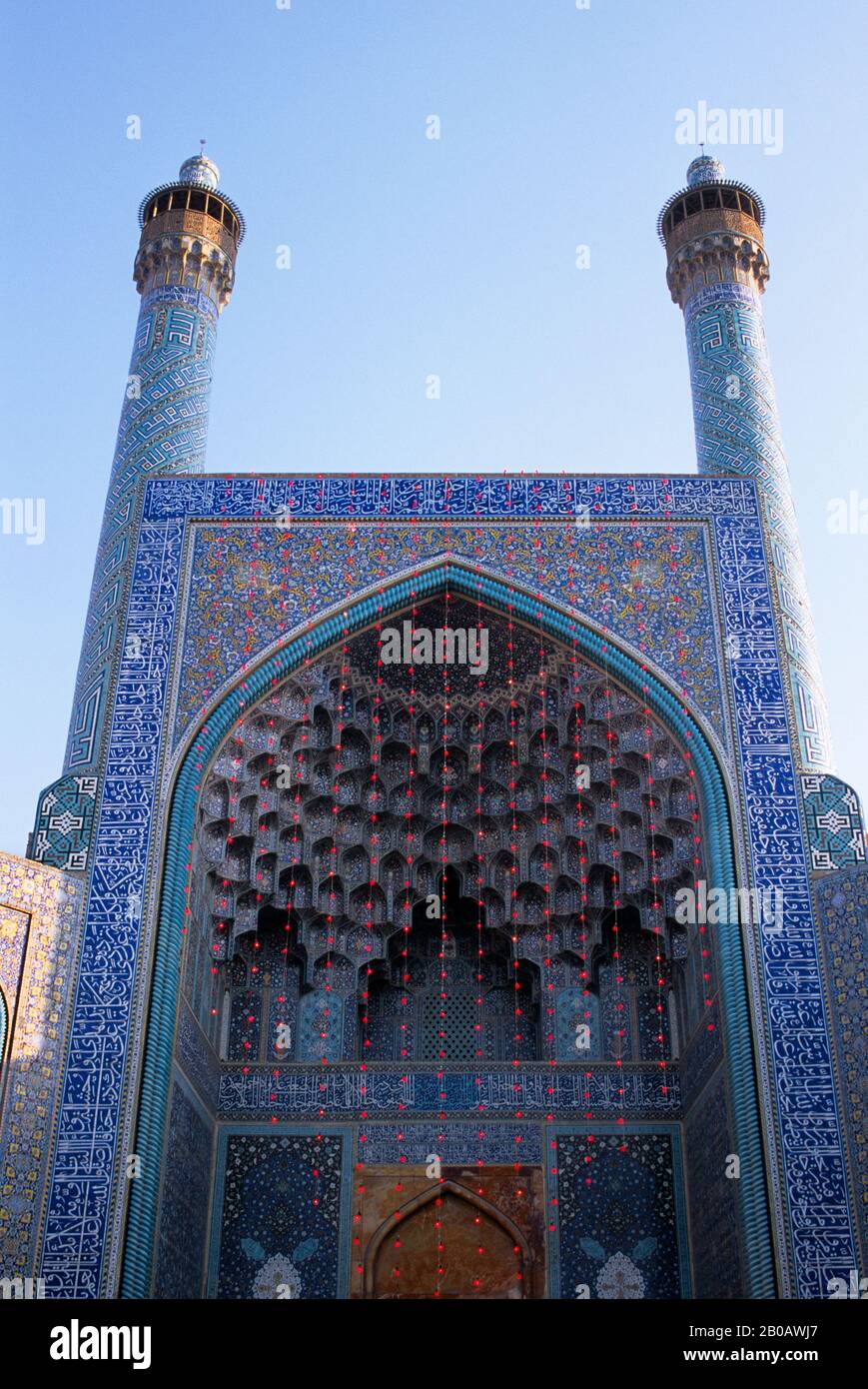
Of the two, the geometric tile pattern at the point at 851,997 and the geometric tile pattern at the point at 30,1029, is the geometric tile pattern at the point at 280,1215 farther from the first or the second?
the geometric tile pattern at the point at 851,997

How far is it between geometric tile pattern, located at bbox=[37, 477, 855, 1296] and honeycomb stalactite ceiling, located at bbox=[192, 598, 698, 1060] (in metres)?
0.50

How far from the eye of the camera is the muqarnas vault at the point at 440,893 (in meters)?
6.66

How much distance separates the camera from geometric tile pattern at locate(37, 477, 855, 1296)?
6.27m

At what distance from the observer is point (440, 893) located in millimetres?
8672

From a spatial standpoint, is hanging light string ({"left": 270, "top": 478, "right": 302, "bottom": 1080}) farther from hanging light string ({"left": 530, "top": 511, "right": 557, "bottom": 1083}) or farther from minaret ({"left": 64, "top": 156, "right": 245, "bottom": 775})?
hanging light string ({"left": 530, "top": 511, "right": 557, "bottom": 1083})

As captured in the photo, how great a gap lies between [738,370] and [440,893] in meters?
3.82

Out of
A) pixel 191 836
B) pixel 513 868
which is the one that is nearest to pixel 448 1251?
pixel 513 868

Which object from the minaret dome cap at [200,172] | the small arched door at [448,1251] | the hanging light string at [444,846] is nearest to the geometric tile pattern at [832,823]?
the hanging light string at [444,846]

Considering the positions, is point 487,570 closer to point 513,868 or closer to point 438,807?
point 438,807

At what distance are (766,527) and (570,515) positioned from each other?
1.09m

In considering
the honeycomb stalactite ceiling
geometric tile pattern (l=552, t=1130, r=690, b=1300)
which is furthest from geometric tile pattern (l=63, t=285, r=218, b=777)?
geometric tile pattern (l=552, t=1130, r=690, b=1300)

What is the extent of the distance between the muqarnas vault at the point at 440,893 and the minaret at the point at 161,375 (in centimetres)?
4
